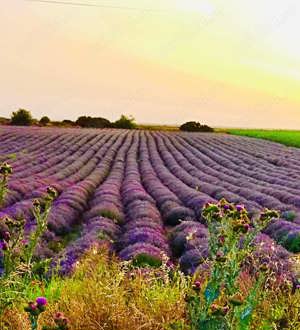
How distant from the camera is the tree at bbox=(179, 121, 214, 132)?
70.3 m

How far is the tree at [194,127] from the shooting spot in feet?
231

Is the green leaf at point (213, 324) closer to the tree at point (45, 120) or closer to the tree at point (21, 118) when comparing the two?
the tree at point (21, 118)

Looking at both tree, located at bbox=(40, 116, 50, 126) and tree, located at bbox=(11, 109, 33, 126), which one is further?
tree, located at bbox=(40, 116, 50, 126)

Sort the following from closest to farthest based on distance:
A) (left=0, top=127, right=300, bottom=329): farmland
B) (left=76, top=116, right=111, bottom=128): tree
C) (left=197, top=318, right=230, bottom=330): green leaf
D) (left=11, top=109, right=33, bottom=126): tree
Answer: (left=197, top=318, right=230, bottom=330): green leaf, (left=0, top=127, right=300, bottom=329): farmland, (left=11, top=109, right=33, bottom=126): tree, (left=76, top=116, right=111, bottom=128): tree

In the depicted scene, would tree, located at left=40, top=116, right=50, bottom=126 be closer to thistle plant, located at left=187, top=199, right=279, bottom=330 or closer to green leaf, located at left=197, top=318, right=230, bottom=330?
thistle plant, located at left=187, top=199, right=279, bottom=330

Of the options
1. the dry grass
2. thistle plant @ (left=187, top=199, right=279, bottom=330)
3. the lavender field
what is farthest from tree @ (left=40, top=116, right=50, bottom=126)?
thistle plant @ (left=187, top=199, right=279, bottom=330)

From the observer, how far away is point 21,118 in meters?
62.7

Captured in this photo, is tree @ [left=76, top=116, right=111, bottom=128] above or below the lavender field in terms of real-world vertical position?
below

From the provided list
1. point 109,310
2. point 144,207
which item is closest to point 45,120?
point 144,207

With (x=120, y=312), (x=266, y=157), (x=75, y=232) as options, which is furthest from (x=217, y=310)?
(x=266, y=157)

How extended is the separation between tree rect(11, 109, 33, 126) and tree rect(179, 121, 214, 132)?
17858 mm

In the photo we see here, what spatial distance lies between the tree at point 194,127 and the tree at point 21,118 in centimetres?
1786

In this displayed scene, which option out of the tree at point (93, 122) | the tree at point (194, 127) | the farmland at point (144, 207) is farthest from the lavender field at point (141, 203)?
the tree at point (93, 122)

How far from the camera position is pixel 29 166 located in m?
20.7
